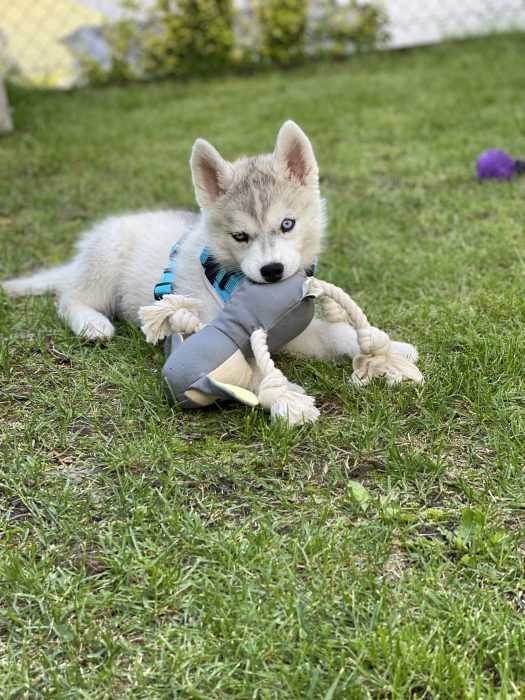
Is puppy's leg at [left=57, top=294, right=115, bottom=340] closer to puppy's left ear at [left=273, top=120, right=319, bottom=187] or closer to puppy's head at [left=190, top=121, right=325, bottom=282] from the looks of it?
puppy's head at [left=190, top=121, right=325, bottom=282]

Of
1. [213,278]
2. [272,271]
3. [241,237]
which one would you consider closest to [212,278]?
[213,278]

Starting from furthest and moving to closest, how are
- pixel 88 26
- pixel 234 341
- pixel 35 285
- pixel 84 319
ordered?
pixel 88 26
pixel 35 285
pixel 84 319
pixel 234 341

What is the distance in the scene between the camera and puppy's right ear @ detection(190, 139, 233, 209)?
283 centimetres

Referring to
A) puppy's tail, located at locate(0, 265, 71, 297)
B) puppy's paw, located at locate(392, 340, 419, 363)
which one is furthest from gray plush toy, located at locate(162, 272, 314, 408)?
puppy's tail, located at locate(0, 265, 71, 297)

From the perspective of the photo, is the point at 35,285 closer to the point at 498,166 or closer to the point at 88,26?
the point at 498,166

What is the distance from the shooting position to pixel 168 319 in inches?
108

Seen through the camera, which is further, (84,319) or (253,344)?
(84,319)

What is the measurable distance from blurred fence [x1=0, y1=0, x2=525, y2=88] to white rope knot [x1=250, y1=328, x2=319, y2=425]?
8.55m

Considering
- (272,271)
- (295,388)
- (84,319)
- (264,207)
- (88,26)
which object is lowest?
(88,26)

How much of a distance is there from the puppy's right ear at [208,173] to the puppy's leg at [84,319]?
28.1 inches

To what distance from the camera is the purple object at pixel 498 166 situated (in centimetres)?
514

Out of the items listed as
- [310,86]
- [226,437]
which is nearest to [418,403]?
[226,437]

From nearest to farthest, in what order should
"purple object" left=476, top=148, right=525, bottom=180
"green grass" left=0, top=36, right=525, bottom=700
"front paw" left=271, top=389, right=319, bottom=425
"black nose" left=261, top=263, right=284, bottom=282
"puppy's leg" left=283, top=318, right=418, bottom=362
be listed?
1. "green grass" left=0, top=36, right=525, bottom=700
2. "front paw" left=271, top=389, right=319, bottom=425
3. "black nose" left=261, top=263, right=284, bottom=282
4. "puppy's leg" left=283, top=318, right=418, bottom=362
5. "purple object" left=476, top=148, right=525, bottom=180

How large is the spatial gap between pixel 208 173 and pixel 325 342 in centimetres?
77
